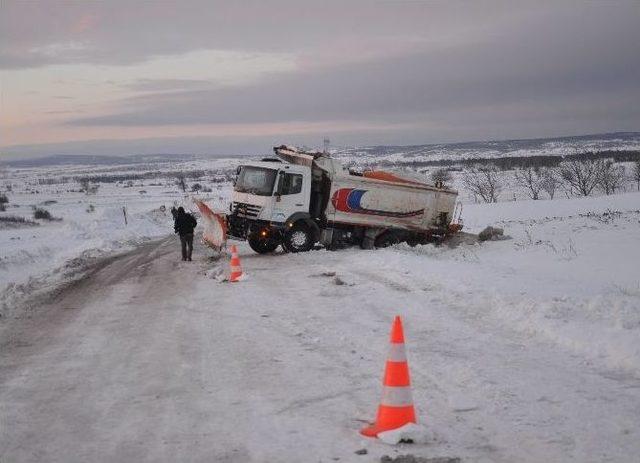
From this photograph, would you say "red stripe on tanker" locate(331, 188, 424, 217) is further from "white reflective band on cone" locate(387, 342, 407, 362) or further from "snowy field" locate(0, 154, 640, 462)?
"white reflective band on cone" locate(387, 342, 407, 362)

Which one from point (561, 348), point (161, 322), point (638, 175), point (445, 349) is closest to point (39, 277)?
point (161, 322)

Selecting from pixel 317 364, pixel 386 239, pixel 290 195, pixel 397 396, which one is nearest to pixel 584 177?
pixel 386 239

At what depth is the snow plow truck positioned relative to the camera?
17297 mm

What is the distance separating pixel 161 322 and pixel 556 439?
20.6 feet

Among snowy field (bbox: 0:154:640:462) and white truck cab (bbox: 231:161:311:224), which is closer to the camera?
snowy field (bbox: 0:154:640:462)

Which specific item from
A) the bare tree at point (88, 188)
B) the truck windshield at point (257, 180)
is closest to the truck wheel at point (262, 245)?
the truck windshield at point (257, 180)

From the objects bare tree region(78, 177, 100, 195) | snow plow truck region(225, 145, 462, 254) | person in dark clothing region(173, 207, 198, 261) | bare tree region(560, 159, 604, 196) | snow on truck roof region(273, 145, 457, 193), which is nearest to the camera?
person in dark clothing region(173, 207, 198, 261)

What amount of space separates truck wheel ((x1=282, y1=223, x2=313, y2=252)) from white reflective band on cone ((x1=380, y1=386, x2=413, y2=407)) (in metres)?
13.2

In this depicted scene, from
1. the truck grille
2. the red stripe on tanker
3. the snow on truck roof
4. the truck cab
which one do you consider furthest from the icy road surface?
the snow on truck roof

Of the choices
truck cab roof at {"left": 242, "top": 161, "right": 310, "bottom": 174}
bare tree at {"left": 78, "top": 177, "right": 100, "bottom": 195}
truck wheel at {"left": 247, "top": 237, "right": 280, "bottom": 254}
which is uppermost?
truck cab roof at {"left": 242, "top": 161, "right": 310, "bottom": 174}

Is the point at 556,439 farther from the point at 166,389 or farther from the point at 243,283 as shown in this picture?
the point at 243,283

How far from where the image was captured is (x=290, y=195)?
17406mm

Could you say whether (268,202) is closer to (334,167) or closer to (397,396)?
(334,167)

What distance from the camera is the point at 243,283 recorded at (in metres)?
12.0
